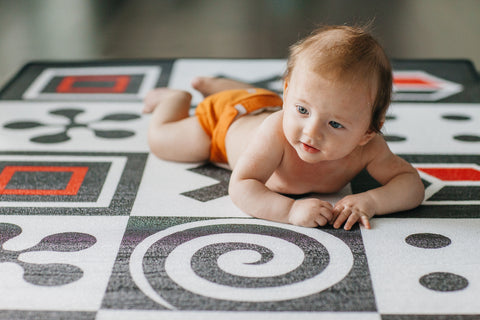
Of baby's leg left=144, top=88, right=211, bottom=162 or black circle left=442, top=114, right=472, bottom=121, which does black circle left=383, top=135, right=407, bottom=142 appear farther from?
baby's leg left=144, top=88, right=211, bottom=162

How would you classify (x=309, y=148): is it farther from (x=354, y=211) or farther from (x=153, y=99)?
(x=153, y=99)

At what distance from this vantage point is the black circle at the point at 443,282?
2.67ft

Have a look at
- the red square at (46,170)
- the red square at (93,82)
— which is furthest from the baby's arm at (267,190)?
the red square at (93,82)

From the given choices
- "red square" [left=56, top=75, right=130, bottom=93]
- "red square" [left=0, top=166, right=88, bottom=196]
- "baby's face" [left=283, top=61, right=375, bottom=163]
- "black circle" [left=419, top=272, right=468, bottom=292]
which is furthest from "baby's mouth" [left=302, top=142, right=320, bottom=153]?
"red square" [left=56, top=75, right=130, bottom=93]

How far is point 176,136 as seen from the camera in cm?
120

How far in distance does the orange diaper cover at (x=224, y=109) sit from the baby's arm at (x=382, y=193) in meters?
0.24

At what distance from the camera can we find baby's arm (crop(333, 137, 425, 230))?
970 millimetres

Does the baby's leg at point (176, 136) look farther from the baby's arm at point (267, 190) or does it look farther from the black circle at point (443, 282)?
the black circle at point (443, 282)

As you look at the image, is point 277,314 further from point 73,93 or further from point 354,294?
point 73,93

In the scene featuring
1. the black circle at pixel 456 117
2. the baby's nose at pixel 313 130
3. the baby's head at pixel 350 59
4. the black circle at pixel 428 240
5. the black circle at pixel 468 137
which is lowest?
the black circle at pixel 428 240

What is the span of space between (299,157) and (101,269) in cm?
34

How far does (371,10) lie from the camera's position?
8.34ft

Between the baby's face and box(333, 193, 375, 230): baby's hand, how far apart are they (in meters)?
0.07

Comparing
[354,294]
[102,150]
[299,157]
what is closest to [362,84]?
[299,157]
